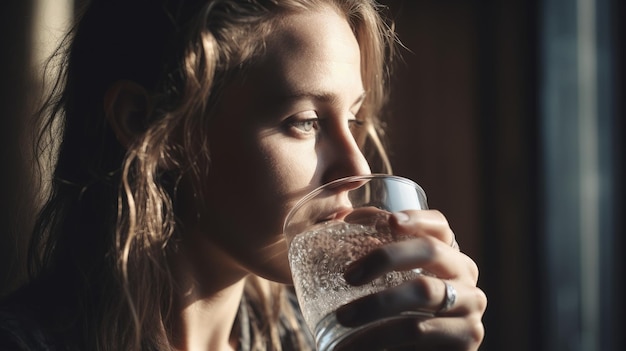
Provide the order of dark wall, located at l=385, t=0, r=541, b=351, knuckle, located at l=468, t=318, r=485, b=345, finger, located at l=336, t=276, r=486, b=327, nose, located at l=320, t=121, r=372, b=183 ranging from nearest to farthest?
finger, located at l=336, t=276, r=486, b=327
knuckle, located at l=468, t=318, r=485, b=345
nose, located at l=320, t=121, r=372, b=183
dark wall, located at l=385, t=0, r=541, b=351

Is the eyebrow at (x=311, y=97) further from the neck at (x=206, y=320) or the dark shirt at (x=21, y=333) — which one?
the dark shirt at (x=21, y=333)

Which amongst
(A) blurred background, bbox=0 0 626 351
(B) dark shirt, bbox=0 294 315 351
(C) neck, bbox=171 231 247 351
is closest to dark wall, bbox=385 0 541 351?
(A) blurred background, bbox=0 0 626 351

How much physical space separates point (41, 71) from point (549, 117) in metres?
1.23

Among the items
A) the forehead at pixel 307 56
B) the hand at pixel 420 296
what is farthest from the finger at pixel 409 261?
the forehead at pixel 307 56

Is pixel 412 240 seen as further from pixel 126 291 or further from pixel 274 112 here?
pixel 126 291

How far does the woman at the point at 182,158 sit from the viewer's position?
1.00 metres

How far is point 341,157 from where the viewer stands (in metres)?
0.99

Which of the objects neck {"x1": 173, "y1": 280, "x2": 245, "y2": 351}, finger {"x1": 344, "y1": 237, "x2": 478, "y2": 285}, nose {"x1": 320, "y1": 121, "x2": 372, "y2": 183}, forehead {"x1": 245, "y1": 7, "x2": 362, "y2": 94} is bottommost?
neck {"x1": 173, "y1": 280, "x2": 245, "y2": 351}

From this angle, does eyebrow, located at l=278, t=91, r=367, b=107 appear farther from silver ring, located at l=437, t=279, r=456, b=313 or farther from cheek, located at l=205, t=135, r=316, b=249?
silver ring, located at l=437, t=279, r=456, b=313

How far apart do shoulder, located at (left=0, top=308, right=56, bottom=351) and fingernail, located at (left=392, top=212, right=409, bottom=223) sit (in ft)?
1.78

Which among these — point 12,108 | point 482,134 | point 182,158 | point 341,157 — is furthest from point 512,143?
point 12,108

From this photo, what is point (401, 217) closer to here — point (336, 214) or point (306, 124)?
point (336, 214)

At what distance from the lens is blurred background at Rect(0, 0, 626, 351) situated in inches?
60.4

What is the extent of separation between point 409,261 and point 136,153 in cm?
46
